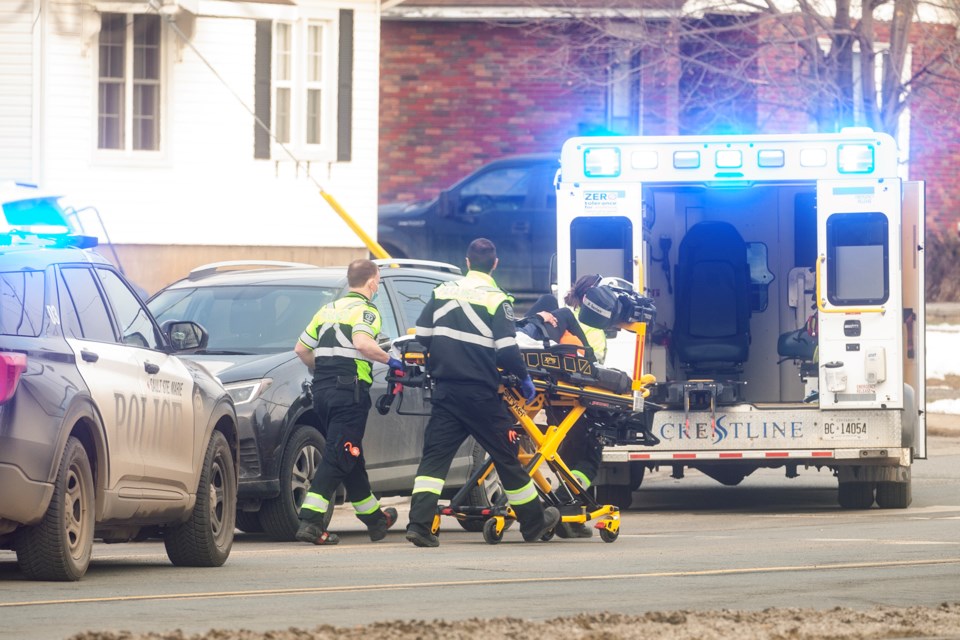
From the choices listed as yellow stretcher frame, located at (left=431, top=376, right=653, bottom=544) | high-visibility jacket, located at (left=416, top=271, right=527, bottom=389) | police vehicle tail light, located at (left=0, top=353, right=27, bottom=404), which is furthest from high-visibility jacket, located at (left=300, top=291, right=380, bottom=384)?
police vehicle tail light, located at (left=0, top=353, right=27, bottom=404)

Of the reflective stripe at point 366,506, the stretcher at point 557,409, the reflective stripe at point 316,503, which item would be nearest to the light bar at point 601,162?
the stretcher at point 557,409

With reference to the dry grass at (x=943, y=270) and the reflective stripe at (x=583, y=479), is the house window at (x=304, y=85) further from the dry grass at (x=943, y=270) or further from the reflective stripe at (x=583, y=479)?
the reflective stripe at (x=583, y=479)

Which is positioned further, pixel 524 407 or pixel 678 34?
pixel 678 34

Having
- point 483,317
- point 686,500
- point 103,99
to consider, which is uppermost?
point 103,99

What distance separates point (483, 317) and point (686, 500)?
18.1 ft

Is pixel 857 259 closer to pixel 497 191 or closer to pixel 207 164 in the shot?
pixel 497 191

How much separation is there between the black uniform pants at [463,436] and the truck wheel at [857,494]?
164 inches

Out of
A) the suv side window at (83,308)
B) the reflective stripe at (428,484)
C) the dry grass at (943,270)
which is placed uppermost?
the dry grass at (943,270)

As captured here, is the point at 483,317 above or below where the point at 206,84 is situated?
below

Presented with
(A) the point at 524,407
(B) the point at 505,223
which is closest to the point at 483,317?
(A) the point at 524,407

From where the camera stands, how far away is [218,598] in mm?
8227

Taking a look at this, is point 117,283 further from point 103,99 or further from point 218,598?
point 103,99

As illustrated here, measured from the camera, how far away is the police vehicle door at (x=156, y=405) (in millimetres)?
9320

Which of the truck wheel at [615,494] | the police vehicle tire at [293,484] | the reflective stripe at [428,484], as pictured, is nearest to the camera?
the reflective stripe at [428,484]
